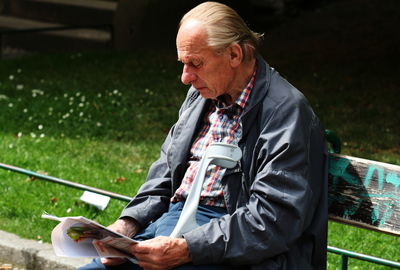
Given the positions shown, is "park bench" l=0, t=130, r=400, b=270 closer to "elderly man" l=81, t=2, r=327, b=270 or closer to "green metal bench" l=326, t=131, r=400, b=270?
"green metal bench" l=326, t=131, r=400, b=270

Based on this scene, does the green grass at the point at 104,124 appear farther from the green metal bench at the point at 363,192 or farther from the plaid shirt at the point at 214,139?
the plaid shirt at the point at 214,139

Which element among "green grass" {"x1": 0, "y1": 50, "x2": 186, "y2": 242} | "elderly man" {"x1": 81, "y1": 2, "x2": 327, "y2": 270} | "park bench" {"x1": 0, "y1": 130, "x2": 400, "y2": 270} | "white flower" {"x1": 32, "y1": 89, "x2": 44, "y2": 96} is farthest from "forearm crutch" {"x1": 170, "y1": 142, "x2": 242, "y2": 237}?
"white flower" {"x1": 32, "y1": 89, "x2": 44, "y2": 96}

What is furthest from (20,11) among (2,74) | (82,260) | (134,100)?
(82,260)

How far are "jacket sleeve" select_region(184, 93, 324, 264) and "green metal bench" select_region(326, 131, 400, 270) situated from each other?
0.38 meters

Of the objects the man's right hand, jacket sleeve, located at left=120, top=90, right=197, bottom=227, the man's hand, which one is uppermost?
the man's hand

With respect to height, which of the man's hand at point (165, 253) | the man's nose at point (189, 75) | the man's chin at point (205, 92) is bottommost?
the man's hand at point (165, 253)

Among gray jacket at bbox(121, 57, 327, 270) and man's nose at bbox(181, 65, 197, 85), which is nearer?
gray jacket at bbox(121, 57, 327, 270)

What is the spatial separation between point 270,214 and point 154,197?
0.72m

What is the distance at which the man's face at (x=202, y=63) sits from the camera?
11.5 ft

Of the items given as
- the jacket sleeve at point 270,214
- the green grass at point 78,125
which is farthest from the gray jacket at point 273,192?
the green grass at point 78,125

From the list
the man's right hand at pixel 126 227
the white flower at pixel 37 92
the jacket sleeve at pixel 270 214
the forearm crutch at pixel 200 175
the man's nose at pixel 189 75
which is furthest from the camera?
the white flower at pixel 37 92

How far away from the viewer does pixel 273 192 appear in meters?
3.35

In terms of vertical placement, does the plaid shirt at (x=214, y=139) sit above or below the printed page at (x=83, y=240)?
above

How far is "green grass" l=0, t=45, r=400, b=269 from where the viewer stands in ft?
19.2
